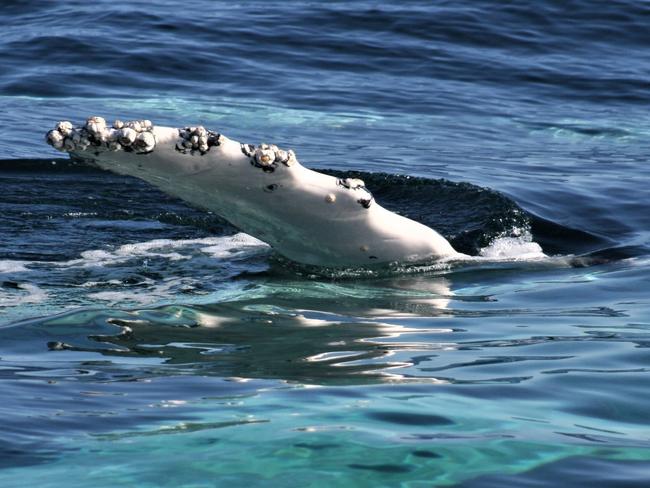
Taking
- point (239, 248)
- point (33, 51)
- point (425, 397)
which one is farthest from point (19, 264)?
point (33, 51)

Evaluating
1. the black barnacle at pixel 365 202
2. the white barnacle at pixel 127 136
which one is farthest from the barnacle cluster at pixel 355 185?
the white barnacle at pixel 127 136

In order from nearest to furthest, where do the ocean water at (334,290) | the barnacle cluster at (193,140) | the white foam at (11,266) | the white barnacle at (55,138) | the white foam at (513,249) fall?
1. the ocean water at (334,290)
2. the white barnacle at (55,138)
3. the barnacle cluster at (193,140)
4. the white foam at (11,266)
5. the white foam at (513,249)

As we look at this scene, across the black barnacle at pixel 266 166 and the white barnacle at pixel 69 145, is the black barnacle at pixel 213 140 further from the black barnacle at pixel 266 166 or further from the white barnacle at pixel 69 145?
the white barnacle at pixel 69 145

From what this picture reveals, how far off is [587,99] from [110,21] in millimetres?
9452

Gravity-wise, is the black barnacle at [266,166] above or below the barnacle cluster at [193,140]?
below

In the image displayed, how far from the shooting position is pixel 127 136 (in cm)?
758

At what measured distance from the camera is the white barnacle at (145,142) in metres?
7.64

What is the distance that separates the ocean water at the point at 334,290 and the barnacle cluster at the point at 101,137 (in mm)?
1021

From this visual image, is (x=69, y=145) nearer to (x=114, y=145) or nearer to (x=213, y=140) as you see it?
(x=114, y=145)

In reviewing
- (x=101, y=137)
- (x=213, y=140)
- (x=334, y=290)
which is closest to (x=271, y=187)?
(x=213, y=140)

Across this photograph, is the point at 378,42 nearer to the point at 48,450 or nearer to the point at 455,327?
the point at 455,327

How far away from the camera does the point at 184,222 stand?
11562mm

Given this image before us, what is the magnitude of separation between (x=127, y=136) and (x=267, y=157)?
37.4 inches

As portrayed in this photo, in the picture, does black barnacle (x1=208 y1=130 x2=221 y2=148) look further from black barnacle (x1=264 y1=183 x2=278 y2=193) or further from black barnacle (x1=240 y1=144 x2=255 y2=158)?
black barnacle (x1=264 y1=183 x2=278 y2=193)
